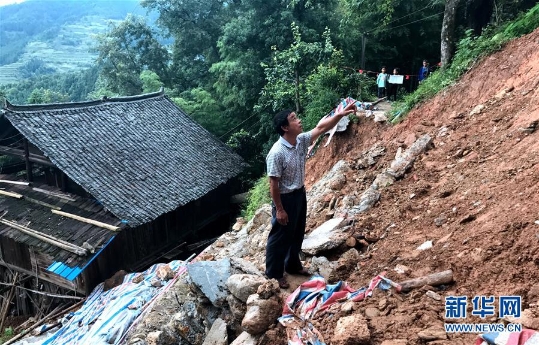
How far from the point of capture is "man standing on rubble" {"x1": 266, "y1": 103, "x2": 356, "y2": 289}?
3969 mm

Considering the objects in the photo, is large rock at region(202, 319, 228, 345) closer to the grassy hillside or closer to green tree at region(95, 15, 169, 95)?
green tree at region(95, 15, 169, 95)

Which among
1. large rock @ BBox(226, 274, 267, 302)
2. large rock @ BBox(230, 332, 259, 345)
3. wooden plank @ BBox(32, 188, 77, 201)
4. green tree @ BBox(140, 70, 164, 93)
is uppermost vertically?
green tree @ BBox(140, 70, 164, 93)

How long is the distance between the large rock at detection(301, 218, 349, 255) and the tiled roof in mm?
6592

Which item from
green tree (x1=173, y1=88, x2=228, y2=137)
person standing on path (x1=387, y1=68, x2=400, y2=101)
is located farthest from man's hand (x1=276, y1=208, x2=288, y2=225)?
green tree (x1=173, y1=88, x2=228, y2=137)

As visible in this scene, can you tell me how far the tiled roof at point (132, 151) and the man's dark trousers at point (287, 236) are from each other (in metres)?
7.13

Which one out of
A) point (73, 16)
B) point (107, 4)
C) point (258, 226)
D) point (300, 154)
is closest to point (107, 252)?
point (258, 226)

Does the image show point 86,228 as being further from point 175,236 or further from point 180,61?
point 180,61

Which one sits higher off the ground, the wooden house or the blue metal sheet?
the wooden house

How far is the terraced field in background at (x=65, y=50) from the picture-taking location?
239 feet

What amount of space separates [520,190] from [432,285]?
156 cm

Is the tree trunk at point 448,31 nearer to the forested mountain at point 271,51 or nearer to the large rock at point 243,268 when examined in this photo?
the forested mountain at point 271,51

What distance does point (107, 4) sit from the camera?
116m

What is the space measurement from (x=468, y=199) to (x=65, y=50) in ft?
326

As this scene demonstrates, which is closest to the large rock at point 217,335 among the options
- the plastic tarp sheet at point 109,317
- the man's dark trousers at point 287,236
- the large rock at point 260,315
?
the large rock at point 260,315
